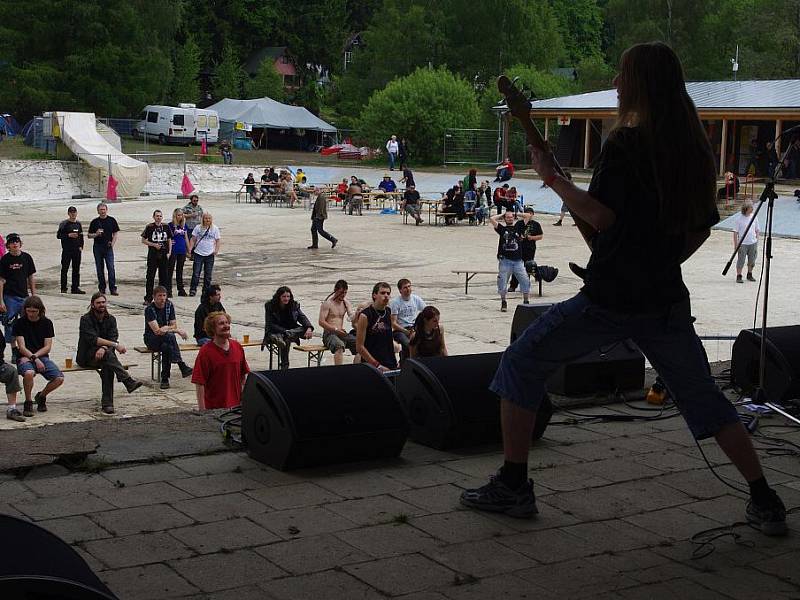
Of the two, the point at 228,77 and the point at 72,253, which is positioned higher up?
the point at 228,77

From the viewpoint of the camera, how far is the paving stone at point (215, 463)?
5.07 meters

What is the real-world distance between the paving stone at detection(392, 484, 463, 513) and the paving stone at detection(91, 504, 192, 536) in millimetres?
924

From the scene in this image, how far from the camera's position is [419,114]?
52938 mm

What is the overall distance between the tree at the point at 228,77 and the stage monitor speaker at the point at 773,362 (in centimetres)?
7165

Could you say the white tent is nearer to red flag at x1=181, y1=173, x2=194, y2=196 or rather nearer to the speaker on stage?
red flag at x1=181, y1=173, x2=194, y2=196

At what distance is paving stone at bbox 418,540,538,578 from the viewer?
388 centimetres

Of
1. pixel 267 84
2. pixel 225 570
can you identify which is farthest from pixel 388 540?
pixel 267 84

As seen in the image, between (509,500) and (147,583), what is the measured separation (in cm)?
145

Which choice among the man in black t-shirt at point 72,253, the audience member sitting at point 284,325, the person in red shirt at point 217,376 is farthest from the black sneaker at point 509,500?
the man in black t-shirt at point 72,253

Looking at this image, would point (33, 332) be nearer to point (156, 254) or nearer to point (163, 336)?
point (163, 336)

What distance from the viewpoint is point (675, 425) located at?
20.1 feet

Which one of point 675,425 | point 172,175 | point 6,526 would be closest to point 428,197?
point 172,175

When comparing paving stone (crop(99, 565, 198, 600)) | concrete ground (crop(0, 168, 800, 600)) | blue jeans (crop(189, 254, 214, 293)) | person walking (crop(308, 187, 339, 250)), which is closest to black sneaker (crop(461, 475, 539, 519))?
concrete ground (crop(0, 168, 800, 600))

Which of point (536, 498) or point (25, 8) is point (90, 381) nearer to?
point (536, 498)
